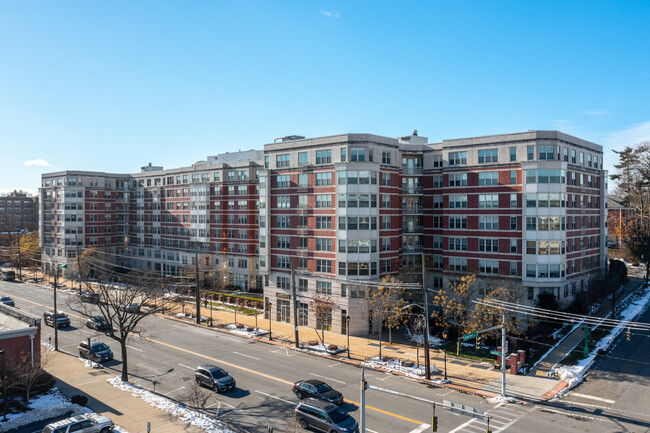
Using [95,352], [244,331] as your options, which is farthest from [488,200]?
[95,352]

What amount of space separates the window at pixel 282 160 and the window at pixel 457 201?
20.5 metres

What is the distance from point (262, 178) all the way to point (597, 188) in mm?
43229

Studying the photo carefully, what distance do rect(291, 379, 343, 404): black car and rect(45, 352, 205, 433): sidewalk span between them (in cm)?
776

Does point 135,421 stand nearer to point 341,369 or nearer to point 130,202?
point 341,369

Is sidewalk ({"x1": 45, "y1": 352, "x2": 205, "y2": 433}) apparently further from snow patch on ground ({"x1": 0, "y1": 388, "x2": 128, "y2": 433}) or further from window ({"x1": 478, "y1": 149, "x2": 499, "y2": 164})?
window ({"x1": 478, "y1": 149, "x2": 499, "y2": 164})

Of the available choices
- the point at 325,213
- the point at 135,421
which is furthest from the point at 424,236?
the point at 135,421

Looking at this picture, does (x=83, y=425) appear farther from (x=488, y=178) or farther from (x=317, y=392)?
(x=488, y=178)

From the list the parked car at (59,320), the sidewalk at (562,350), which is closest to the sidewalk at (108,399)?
the parked car at (59,320)

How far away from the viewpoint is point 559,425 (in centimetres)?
2880

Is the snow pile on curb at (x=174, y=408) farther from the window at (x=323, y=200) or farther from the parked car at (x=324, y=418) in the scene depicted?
the window at (x=323, y=200)

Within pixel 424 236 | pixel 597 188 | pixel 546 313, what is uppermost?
pixel 597 188

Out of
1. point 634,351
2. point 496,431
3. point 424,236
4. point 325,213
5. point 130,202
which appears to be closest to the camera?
point 496,431

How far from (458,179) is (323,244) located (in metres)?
17.8

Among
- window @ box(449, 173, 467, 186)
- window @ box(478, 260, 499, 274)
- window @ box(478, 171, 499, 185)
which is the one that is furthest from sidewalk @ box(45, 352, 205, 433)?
window @ box(478, 171, 499, 185)
